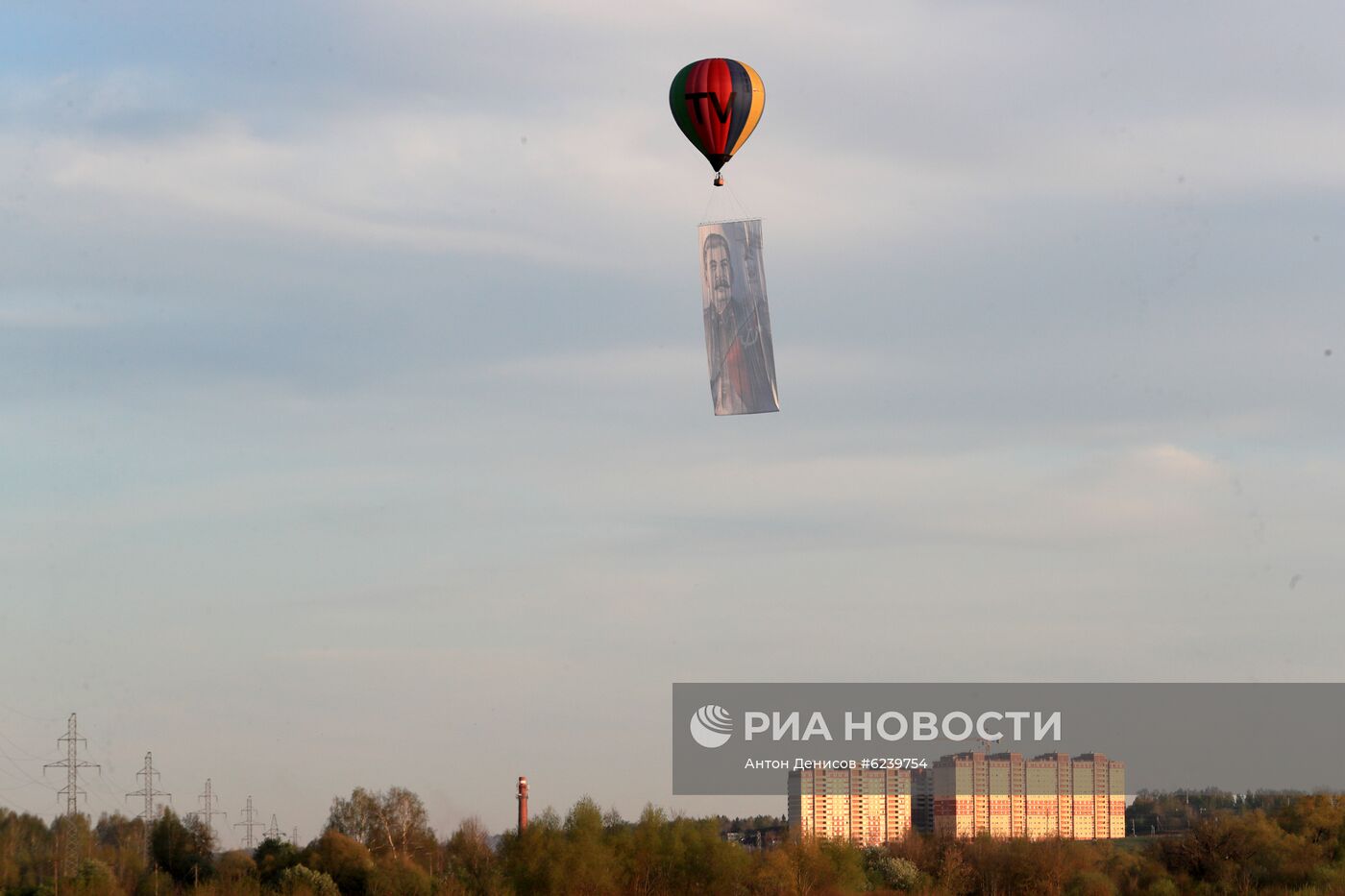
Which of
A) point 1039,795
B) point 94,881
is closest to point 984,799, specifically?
point 1039,795

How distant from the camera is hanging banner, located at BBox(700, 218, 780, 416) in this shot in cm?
2817

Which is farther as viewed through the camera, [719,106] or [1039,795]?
[1039,795]

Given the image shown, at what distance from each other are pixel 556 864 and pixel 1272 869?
3188cm

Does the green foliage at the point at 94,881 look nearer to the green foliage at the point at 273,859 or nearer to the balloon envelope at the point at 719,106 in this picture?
the green foliage at the point at 273,859

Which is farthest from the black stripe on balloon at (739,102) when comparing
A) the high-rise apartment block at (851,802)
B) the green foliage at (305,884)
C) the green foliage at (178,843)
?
the high-rise apartment block at (851,802)

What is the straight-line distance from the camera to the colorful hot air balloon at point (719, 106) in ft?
114

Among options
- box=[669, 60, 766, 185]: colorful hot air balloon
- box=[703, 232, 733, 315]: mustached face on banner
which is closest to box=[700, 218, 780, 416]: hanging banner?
box=[703, 232, 733, 315]: mustached face on banner

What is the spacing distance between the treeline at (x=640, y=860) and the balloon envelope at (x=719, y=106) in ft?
106

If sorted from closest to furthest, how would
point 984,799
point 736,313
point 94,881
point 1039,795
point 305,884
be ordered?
1. point 736,313
2. point 94,881
3. point 305,884
4. point 1039,795
5. point 984,799

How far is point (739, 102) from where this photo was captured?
34.7m

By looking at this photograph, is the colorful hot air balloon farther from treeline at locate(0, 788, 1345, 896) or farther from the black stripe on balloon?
treeline at locate(0, 788, 1345, 896)

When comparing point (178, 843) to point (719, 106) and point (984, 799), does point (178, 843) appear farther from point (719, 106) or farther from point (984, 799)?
point (719, 106)

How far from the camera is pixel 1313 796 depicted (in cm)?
8012

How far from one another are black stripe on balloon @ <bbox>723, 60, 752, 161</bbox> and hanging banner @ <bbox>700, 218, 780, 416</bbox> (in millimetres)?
6937
